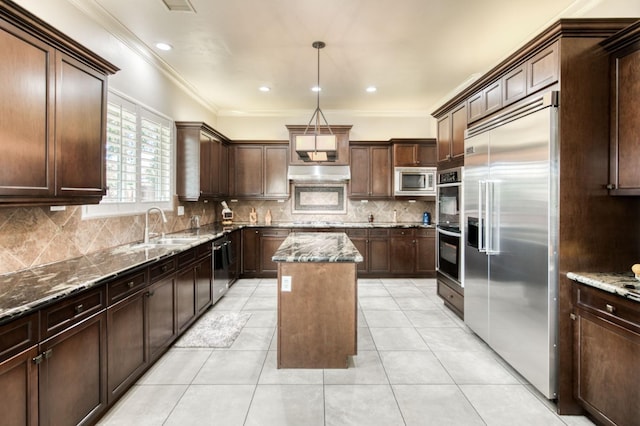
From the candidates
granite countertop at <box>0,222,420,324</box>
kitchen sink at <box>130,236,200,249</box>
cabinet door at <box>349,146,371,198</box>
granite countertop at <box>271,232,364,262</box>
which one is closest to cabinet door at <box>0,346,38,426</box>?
granite countertop at <box>0,222,420,324</box>

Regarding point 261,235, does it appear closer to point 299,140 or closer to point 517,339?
point 299,140

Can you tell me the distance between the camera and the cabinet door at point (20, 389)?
135 cm

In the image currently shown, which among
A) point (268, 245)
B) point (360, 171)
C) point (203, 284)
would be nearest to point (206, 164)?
point (268, 245)

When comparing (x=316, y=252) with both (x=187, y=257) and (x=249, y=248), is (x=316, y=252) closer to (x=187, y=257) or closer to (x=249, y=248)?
(x=187, y=257)

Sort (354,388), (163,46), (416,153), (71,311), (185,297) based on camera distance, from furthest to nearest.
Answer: (416,153), (163,46), (185,297), (354,388), (71,311)

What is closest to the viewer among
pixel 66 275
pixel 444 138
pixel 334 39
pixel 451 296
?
pixel 66 275

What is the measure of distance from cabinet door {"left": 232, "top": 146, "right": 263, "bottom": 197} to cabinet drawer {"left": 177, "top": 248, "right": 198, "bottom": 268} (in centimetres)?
255

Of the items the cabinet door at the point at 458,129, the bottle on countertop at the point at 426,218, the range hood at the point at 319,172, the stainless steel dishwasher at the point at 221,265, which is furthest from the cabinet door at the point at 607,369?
the range hood at the point at 319,172

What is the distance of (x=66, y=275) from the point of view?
1986 mm

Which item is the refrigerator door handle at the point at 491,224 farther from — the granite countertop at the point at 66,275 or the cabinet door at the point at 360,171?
the cabinet door at the point at 360,171

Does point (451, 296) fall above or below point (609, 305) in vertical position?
below

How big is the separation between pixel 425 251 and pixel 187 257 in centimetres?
402

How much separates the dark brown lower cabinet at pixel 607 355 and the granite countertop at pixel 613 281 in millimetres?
47

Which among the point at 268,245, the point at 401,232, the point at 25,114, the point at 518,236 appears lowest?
the point at 268,245
